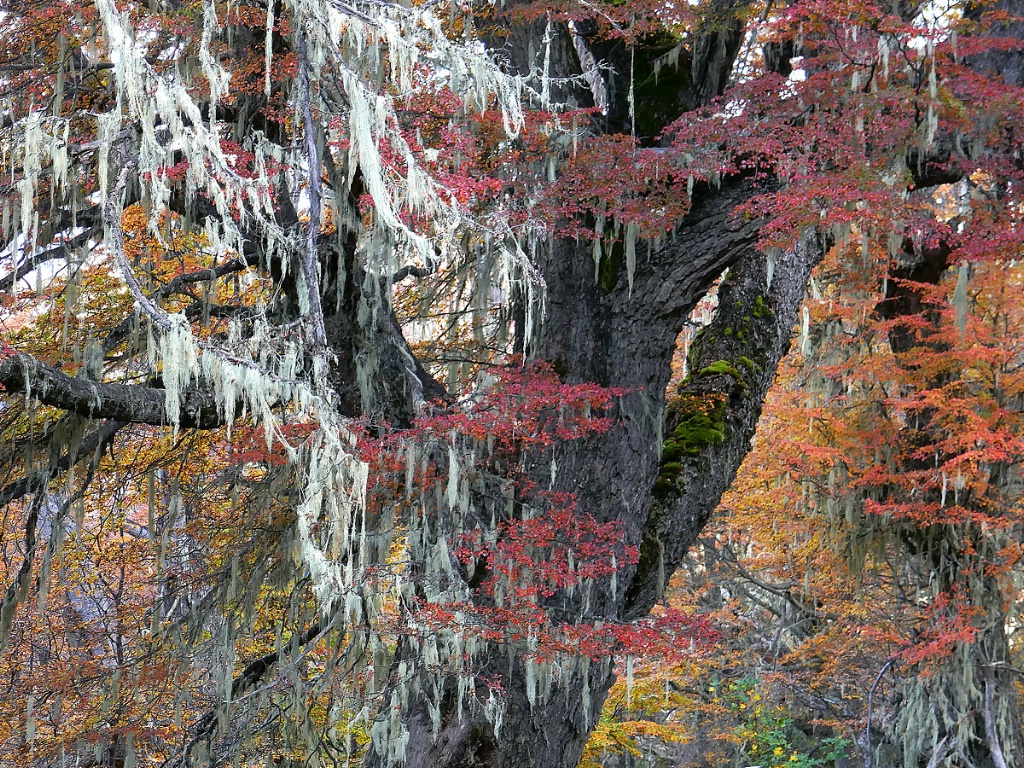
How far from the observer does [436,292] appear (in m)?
8.13

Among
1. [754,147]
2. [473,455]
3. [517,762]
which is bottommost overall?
[517,762]

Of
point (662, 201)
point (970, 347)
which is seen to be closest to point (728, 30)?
point (662, 201)

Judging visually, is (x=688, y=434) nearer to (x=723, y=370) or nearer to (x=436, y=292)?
(x=723, y=370)

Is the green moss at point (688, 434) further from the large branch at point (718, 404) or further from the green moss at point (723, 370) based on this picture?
the green moss at point (723, 370)

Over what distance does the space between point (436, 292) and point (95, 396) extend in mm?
3563

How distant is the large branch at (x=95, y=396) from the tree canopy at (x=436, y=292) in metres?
0.02

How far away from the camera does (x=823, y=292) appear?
12484mm

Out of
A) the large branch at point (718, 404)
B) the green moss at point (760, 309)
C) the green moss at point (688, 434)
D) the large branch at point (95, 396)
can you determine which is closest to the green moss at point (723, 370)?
the large branch at point (718, 404)

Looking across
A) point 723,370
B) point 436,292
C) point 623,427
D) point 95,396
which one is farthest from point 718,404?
point 95,396

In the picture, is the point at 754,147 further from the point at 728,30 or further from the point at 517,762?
the point at 517,762

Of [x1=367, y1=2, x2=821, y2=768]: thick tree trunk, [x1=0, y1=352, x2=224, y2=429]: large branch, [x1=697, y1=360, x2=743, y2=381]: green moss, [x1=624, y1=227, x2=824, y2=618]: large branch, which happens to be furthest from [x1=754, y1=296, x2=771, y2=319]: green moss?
[x1=0, y1=352, x2=224, y2=429]: large branch

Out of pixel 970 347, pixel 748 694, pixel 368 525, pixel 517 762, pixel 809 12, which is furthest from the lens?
pixel 748 694

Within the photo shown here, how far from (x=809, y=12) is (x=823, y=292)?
764 cm

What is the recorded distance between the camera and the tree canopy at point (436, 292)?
16.3 ft
